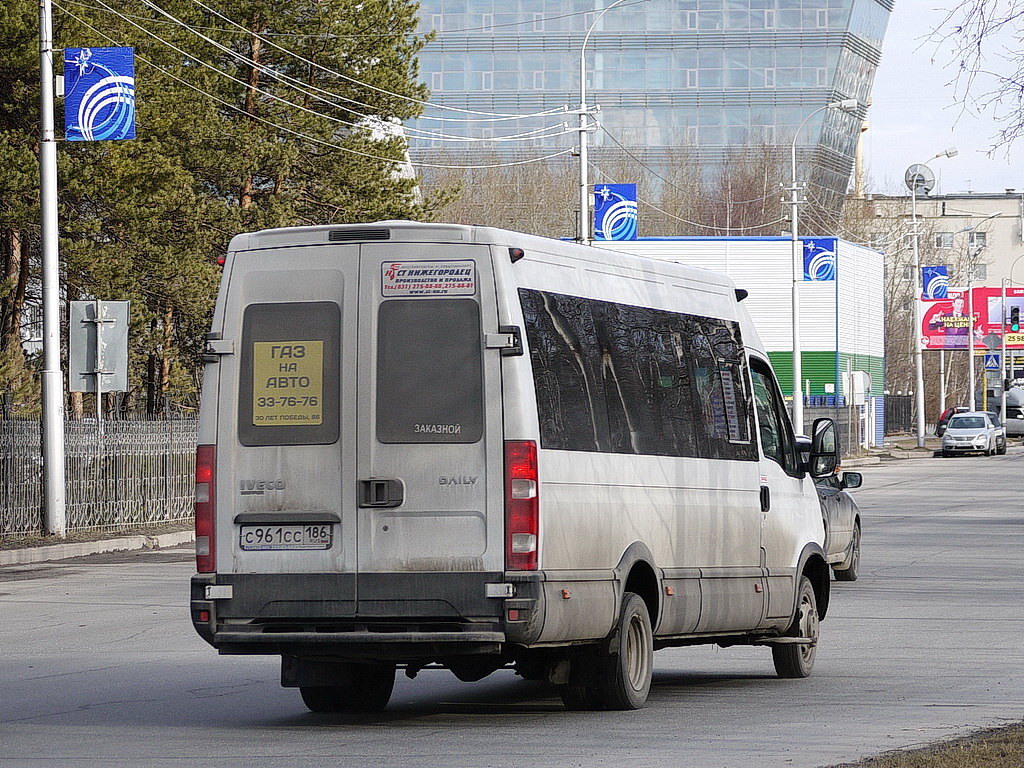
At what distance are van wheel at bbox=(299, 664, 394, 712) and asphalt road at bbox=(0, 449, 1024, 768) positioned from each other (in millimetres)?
148

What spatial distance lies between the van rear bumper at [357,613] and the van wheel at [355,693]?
1104 mm

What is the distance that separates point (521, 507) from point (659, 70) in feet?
302

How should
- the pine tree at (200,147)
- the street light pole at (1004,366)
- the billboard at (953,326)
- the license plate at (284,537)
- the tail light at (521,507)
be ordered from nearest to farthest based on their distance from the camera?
the tail light at (521,507) → the license plate at (284,537) → the pine tree at (200,147) → the street light pole at (1004,366) → the billboard at (953,326)

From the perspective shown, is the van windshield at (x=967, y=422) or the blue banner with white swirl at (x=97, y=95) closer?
the blue banner with white swirl at (x=97, y=95)

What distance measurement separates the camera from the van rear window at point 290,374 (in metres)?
9.84

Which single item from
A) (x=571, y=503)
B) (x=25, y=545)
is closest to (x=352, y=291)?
(x=571, y=503)

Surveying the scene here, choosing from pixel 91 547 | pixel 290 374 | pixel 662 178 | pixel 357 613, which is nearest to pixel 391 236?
pixel 290 374

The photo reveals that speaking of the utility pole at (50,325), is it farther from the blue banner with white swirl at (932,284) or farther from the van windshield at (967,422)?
the blue banner with white swirl at (932,284)

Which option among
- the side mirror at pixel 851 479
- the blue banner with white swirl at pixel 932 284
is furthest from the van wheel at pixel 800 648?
the blue banner with white swirl at pixel 932 284

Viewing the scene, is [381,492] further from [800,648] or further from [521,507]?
[800,648]

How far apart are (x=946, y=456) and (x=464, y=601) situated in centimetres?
6286

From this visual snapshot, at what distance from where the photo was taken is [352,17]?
42469 millimetres

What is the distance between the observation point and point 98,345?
2703cm

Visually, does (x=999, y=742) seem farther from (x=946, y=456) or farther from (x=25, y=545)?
(x=946, y=456)
